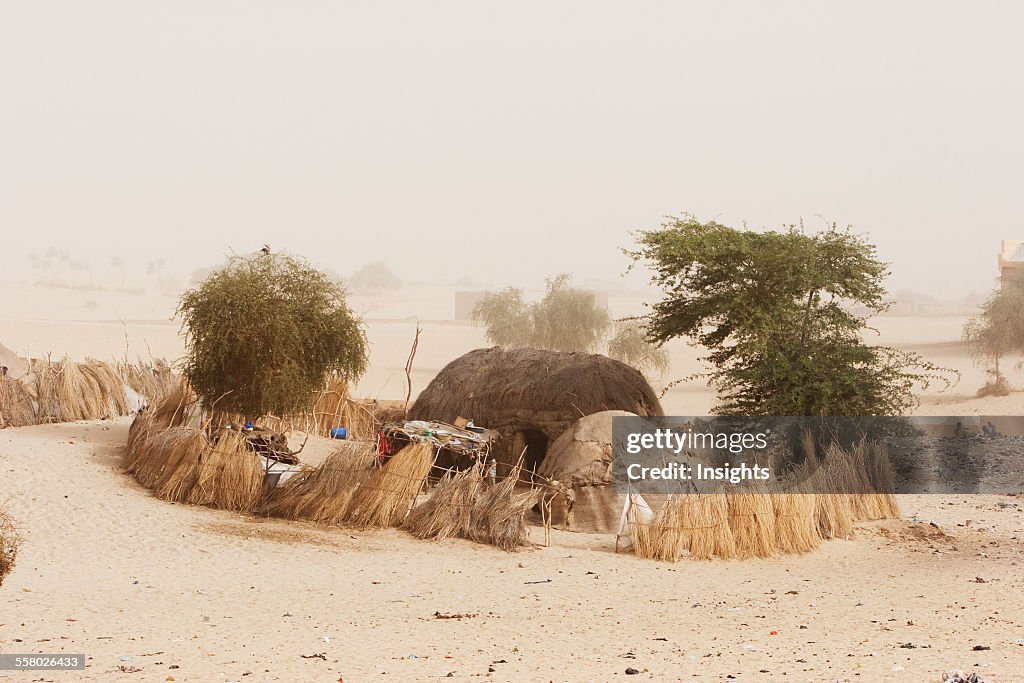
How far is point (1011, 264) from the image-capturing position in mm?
46250

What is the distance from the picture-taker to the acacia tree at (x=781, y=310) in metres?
18.2

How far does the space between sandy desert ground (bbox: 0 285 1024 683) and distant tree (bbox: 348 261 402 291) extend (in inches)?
4167

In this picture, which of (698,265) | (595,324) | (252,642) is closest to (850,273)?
(698,265)

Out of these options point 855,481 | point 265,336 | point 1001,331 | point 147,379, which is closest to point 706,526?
point 855,481

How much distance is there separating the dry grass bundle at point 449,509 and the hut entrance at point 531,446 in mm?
3353

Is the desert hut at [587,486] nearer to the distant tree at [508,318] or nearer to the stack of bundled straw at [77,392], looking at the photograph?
the stack of bundled straw at [77,392]

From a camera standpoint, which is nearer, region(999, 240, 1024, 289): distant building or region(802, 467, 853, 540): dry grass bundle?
region(802, 467, 853, 540): dry grass bundle

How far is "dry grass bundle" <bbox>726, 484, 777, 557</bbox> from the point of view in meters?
13.1

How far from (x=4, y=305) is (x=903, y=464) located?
95174mm

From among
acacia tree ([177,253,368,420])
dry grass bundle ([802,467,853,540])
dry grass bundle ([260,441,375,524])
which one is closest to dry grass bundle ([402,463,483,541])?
dry grass bundle ([260,441,375,524])

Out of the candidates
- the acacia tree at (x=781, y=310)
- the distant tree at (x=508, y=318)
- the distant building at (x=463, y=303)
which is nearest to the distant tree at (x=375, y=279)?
the distant building at (x=463, y=303)

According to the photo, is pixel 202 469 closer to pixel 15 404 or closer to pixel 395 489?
pixel 395 489

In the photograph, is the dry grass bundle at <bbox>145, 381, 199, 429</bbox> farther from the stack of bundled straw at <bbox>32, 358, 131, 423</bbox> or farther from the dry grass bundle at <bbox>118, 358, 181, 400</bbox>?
the dry grass bundle at <bbox>118, 358, 181, 400</bbox>

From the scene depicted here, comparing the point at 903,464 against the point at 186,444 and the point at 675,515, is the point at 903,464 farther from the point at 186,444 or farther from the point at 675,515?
the point at 186,444
